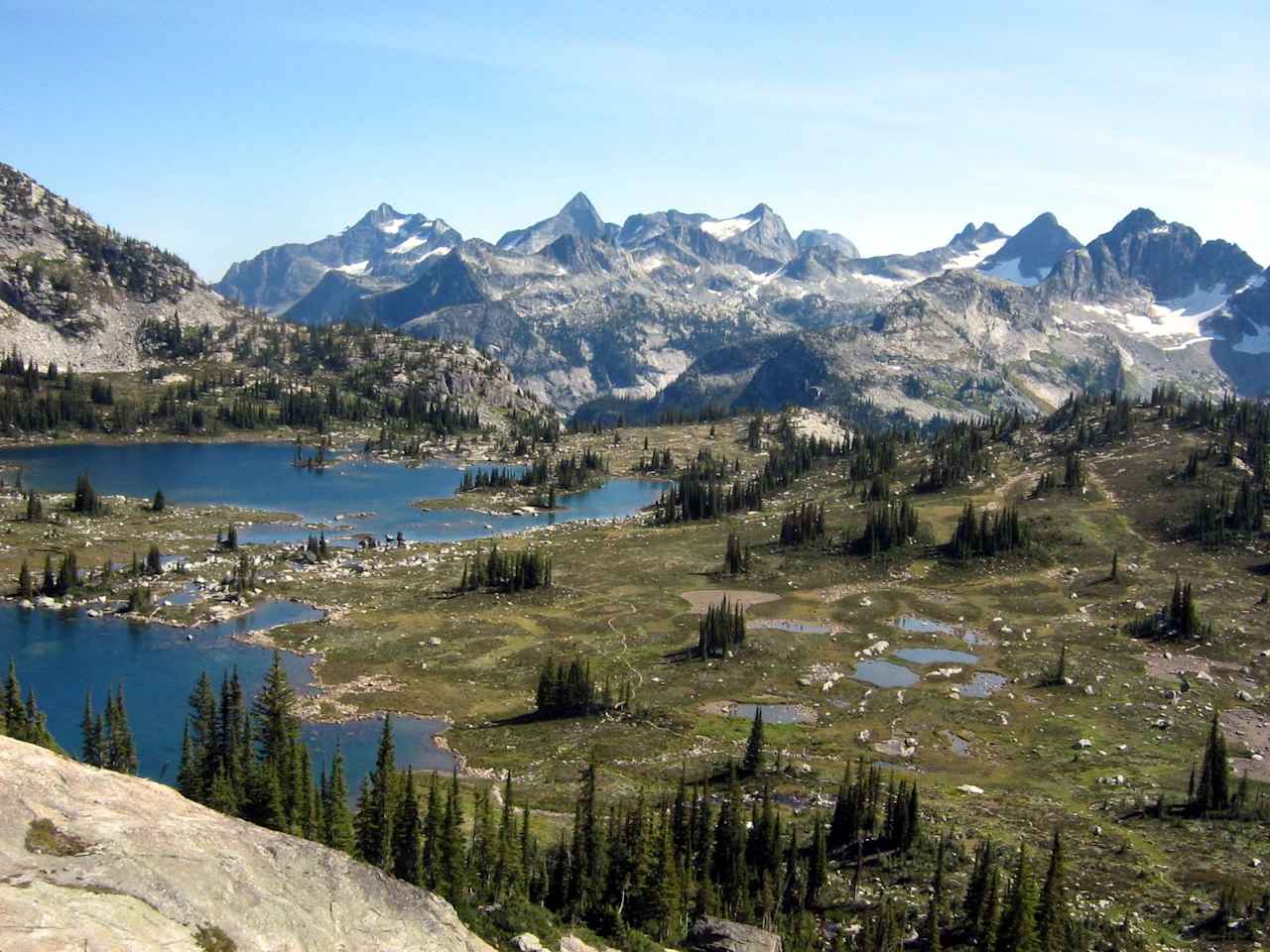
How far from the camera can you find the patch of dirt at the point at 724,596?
138 m

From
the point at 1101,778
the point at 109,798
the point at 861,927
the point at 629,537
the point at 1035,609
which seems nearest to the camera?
the point at 109,798

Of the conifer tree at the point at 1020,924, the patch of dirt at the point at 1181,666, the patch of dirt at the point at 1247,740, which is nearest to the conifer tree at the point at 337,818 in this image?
the conifer tree at the point at 1020,924

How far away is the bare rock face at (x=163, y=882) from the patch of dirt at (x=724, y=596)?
104649 millimetres

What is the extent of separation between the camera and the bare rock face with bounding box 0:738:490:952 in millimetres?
24719

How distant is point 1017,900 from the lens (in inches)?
2172

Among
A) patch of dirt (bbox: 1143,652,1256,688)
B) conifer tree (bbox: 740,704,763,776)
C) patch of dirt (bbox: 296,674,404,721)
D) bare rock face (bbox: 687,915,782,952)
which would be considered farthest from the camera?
patch of dirt (bbox: 1143,652,1256,688)

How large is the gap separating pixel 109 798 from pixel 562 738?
6248 centimetres

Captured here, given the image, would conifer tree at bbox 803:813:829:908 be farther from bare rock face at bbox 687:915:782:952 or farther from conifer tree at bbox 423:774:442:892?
conifer tree at bbox 423:774:442:892

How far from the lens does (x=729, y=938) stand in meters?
52.8

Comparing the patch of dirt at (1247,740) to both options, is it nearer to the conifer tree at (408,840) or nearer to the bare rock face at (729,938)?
the bare rock face at (729,938)

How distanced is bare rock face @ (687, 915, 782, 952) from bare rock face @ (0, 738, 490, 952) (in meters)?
21.9

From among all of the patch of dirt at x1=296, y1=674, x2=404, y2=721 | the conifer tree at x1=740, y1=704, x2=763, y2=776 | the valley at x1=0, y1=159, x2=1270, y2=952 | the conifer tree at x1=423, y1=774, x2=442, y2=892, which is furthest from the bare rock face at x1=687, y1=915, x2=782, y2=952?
the patch of dirt at x1=296, y1=674, x2=404, y2=721

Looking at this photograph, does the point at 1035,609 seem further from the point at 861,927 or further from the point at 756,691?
the point at 861,927

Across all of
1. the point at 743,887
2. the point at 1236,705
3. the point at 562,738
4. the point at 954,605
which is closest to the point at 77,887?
the point at 743,887
